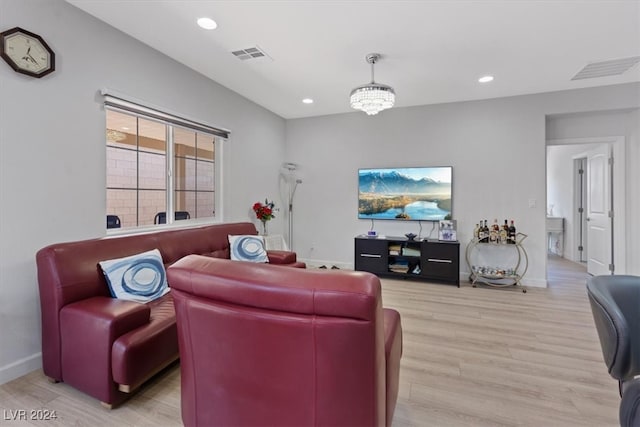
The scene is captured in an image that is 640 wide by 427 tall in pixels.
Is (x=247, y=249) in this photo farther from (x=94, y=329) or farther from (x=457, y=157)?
(x=457, y=157)

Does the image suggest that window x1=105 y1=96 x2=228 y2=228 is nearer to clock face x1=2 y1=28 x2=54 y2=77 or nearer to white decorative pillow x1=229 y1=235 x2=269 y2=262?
clock face x1=2 y1=28 x2=54 y2=77

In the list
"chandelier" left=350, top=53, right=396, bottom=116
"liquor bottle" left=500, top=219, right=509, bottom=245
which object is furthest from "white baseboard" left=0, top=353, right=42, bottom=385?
"liquor bottle" left=500, top=219, right=509, bottom=245

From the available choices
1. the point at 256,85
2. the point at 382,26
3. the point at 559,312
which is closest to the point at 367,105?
the point at 382,26

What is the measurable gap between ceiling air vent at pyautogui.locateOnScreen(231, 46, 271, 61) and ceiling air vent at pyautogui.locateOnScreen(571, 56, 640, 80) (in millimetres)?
3648

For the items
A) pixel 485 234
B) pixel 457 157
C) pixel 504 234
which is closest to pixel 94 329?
pixel 485 234

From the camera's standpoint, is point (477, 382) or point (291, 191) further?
point (291, 191)

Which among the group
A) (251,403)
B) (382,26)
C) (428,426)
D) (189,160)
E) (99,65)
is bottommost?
(428,426)

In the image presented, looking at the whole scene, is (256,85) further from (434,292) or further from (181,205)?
(434,292)

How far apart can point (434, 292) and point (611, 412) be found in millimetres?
2306

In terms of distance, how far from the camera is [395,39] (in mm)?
2840

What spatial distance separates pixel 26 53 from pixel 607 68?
18.3 feet

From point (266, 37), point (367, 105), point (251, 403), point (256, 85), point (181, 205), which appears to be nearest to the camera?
point (251, 403)

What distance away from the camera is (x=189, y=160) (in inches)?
148

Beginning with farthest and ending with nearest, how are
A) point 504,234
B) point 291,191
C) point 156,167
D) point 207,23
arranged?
point 291,191
point 504,234
point 156,167
point 207,23
